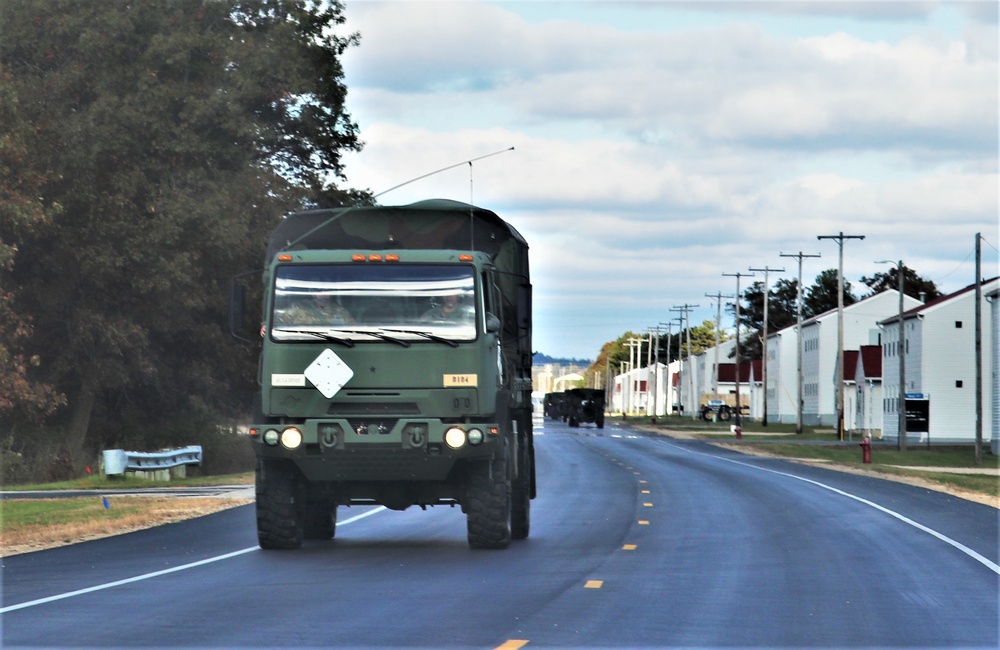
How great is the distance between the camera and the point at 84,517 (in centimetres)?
2252

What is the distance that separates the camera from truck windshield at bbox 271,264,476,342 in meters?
16.0

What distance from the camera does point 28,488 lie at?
32312mm

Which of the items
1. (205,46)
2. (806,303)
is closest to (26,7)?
(205,46)

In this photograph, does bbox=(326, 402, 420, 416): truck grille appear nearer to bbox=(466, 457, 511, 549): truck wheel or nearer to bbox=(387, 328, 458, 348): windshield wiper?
bbox=(387, 328, 458, 348): windshield wiper

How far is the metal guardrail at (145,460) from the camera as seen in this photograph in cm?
3359

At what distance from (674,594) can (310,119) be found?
118 feet

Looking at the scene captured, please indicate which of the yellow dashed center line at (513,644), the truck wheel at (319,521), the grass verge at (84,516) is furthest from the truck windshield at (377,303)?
the yellow dashed center line at (513,644)

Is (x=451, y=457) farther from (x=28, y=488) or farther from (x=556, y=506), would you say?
(x=28, y=488)

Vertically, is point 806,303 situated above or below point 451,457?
above

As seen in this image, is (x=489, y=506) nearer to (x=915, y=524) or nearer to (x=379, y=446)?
(x=379, y=446)

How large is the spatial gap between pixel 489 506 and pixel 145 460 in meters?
20.4

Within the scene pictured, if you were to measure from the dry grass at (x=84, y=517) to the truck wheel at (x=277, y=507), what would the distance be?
3.04m

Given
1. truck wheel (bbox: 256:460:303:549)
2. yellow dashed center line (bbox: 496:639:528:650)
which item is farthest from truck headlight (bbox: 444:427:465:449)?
yellow dashed center line (bbox: 496:639:528:650)

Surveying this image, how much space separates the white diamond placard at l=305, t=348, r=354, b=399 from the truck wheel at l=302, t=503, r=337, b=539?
3215 mm
